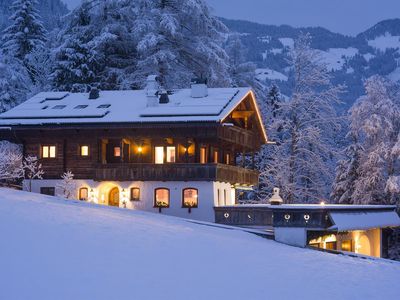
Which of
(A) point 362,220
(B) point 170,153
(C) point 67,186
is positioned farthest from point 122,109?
(A) point 362,220

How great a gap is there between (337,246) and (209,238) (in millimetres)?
12236

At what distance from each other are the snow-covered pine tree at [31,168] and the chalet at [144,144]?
0.47 m

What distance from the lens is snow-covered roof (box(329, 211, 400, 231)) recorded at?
33.7 m

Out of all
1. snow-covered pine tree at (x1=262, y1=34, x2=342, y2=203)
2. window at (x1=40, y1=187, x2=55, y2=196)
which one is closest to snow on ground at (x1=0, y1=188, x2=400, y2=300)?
window at (x1=40, y1=187, x2=55, y2=196)

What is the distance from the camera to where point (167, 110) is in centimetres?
4209

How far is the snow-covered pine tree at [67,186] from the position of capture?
4212 cm

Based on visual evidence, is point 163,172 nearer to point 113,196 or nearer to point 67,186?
point 113,196

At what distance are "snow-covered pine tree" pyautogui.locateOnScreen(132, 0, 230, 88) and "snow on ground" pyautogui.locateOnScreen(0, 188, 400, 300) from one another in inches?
1020

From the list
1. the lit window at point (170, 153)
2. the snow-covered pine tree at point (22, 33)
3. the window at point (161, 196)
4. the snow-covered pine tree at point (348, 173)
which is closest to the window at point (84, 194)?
the window at point (161, 196)

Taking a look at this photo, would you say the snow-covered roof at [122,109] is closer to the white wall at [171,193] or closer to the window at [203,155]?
the window at [203,155]

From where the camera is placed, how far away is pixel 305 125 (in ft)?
158

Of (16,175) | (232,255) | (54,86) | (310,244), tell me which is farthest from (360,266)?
(54,86)

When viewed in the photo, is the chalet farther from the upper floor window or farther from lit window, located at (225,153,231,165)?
lit window, located at (225,153,231,165)

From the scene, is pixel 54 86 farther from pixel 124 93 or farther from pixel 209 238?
pixel 209 238
